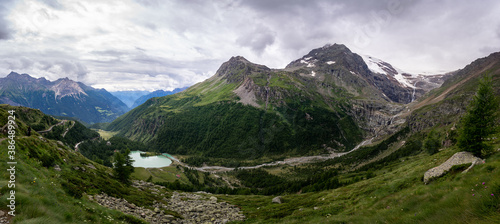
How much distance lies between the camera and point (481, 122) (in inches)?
926

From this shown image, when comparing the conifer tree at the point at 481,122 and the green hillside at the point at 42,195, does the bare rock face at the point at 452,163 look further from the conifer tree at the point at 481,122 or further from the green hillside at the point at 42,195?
the green hillside at the point at 42,195

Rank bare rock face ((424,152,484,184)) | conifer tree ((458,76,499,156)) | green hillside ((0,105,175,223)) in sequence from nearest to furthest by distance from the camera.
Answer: green hillside ((0,105,175,223))
bare rock face ((424,152,484,184))
conifer tree ((458,76,499,156))

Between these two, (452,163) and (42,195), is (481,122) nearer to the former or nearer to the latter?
(452,163)

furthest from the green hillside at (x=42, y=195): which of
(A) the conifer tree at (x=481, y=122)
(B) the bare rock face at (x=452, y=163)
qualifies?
(A) the conifer tree at (x=481, y=122)

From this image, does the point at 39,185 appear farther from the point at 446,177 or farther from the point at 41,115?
the point at 41,115

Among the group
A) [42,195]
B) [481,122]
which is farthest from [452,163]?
[42,195]

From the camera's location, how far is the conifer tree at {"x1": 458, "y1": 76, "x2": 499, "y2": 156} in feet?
75.6

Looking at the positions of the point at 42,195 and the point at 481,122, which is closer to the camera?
the point at 42,195

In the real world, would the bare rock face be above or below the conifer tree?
below

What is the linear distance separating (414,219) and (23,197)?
2326 cm

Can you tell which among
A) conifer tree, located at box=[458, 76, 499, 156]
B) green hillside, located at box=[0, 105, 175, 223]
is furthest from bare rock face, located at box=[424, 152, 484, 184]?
green hillside, located at box=[0, 105, 175, 223]

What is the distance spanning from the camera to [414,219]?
10438 millimetres

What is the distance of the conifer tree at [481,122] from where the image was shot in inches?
907

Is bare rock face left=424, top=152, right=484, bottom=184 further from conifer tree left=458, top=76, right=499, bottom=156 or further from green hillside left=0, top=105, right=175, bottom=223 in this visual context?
green hillside left=0, top=105, right=175, bottom=223
